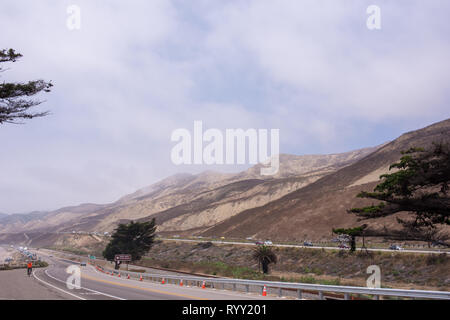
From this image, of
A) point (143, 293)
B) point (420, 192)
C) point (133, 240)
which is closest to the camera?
point (420, 192)

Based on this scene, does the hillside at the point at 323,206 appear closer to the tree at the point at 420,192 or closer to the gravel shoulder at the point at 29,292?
the tree at the point at 420,192

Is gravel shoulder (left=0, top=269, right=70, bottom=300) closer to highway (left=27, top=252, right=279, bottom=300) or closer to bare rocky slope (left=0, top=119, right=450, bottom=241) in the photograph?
highway (left=27, top=252, right=279, bottom=300)

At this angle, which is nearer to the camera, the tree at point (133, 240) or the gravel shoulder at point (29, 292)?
the gravel shoulder at point (29, 292)

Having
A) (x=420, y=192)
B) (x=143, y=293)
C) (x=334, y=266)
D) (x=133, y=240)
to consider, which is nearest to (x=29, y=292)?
(x=143, y=293)

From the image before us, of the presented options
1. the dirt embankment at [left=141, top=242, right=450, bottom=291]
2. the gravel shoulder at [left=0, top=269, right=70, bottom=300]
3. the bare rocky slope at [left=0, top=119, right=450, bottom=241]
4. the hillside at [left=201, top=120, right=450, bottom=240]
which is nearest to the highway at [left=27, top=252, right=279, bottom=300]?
the gravel shoulder at [left=0, top=269, right=70, bottom=300]

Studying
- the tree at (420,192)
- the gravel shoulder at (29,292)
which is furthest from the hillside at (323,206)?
the gravel shoulder at (29,292)

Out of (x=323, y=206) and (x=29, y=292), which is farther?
(x=323, y=206)

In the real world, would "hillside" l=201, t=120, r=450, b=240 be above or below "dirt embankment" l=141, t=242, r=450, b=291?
above

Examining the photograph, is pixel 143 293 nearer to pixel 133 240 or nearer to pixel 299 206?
pixel 133 240

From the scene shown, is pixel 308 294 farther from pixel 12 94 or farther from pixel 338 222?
pixel 338 222

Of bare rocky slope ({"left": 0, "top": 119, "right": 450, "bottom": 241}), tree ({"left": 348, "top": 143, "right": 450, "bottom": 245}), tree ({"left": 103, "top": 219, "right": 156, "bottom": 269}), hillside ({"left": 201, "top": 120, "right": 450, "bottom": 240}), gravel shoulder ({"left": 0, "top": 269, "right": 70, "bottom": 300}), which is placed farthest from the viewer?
bare rocky slope ({"left": 0, "top": 119, "right": 450, "bottom": 241})
